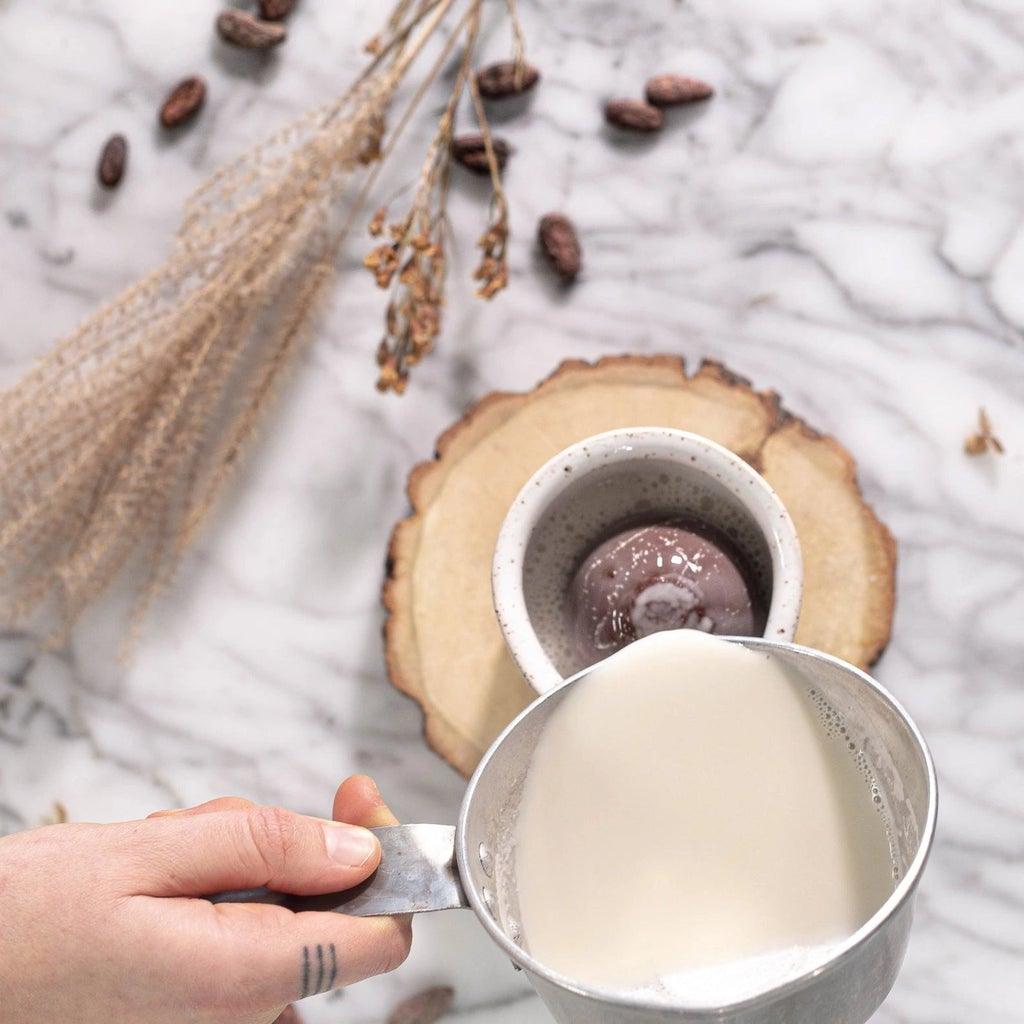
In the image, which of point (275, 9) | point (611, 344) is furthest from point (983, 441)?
point (275, 9)

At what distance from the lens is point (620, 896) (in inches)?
25.4

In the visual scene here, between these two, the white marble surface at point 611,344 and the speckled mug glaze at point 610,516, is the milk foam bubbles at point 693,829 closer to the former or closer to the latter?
the speckled mug glaze at point 610,516

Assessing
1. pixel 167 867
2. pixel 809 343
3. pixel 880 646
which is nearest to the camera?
pixel 167 867

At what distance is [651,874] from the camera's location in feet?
2.11

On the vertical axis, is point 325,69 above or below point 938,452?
above

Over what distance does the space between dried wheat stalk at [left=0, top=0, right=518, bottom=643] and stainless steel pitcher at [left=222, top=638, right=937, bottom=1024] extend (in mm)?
344

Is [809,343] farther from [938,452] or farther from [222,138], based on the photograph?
[222,138]

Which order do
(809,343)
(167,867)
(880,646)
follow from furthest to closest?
1. (809,343)
2. (880,646)
3. (167,867)

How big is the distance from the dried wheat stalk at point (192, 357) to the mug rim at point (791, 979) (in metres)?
0.36

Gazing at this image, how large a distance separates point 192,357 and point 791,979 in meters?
0.58

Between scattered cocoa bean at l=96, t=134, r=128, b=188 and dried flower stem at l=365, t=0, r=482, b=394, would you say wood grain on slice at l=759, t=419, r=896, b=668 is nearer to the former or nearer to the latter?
dried flower stem at l=365, t=0, r=482, b=394

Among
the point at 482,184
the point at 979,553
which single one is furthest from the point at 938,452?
the point at 482,184

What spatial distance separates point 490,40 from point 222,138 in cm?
22

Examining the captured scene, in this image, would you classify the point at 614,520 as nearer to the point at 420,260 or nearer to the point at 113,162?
the point at 420,260
